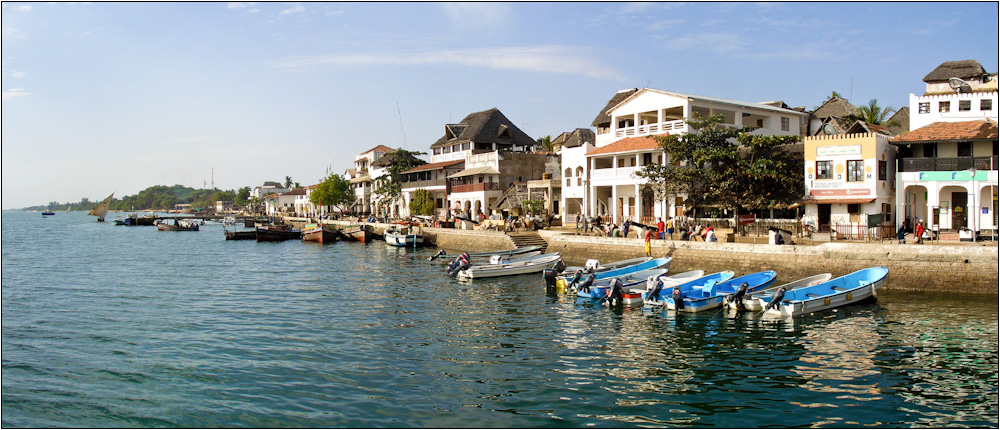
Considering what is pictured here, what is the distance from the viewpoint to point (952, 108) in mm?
36781

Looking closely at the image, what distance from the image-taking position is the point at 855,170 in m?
35.3

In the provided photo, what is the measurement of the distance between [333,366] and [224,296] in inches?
562

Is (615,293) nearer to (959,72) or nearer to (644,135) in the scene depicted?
(644,135)

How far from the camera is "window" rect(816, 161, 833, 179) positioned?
1421 inches

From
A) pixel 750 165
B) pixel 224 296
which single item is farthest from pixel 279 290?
pixel 750 165

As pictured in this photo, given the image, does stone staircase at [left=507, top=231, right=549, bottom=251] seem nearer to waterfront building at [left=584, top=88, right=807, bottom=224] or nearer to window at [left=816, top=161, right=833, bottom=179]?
waterfront building at [left=584, top=88, right=807, bottom=224]

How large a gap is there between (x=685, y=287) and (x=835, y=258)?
8688 millimetres

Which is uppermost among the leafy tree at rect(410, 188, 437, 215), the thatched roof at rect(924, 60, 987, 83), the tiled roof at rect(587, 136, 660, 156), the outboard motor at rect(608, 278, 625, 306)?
the thatched roof at rect(924, 60, 987, 83)

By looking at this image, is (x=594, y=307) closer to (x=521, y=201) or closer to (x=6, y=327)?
(x=6, y=327)

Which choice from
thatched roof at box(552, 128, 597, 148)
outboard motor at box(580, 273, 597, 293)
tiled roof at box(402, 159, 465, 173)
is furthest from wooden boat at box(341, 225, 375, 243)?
outboard motor at box(580, 273, 597, 293)

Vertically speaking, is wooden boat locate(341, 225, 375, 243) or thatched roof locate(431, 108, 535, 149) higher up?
thatched roof locate(431, 108, 535, 149)

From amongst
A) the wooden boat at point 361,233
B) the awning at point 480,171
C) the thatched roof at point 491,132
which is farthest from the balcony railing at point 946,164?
the wooden boat at point 361,233

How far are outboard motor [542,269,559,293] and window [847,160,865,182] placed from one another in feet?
61.3

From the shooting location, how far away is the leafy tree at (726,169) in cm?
3700
